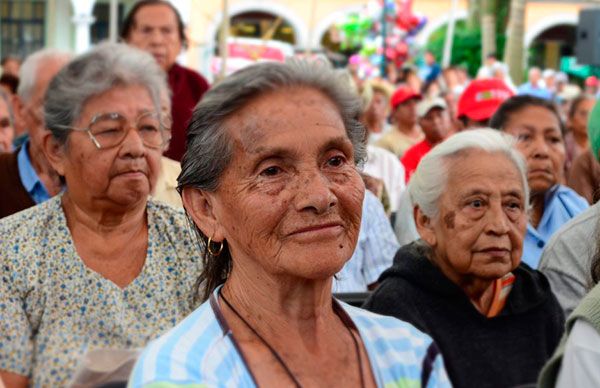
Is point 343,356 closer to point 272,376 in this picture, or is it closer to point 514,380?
point 272,376

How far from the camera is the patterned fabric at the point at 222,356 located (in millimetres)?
2305

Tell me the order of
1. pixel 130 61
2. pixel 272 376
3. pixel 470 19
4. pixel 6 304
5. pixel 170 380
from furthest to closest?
pixel 470 19 < pixel 130 61 < pixel 6 304 < pixel 272 376 < pixel 170 380

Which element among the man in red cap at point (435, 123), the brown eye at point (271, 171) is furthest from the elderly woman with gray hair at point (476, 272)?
the man in red cap at point (435, 123)

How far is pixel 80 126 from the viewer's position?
4348 millimetres

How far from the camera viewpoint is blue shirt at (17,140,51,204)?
5.26 meters

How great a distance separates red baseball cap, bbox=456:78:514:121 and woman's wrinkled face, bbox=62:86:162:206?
366cm

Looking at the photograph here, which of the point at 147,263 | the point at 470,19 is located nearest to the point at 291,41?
the point at 470,19

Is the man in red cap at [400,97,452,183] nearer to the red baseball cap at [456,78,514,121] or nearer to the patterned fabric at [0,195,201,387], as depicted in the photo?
the red baseball cap at [456,78,514,121]

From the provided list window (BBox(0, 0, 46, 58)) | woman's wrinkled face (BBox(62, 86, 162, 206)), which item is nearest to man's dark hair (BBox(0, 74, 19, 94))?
woman's wrinkled face (BBox(62, 86, 162, 206))

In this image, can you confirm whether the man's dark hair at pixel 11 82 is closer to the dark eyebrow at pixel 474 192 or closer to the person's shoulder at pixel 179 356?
the dark eyebrow at pixel 474 192

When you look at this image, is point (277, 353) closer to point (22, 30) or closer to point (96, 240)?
point (96, 240)

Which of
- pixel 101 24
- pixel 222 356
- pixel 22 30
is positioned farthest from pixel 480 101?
pixel 22 30

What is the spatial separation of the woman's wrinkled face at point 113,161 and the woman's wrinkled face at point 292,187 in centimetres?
176

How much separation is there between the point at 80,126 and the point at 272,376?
2.13 metres
